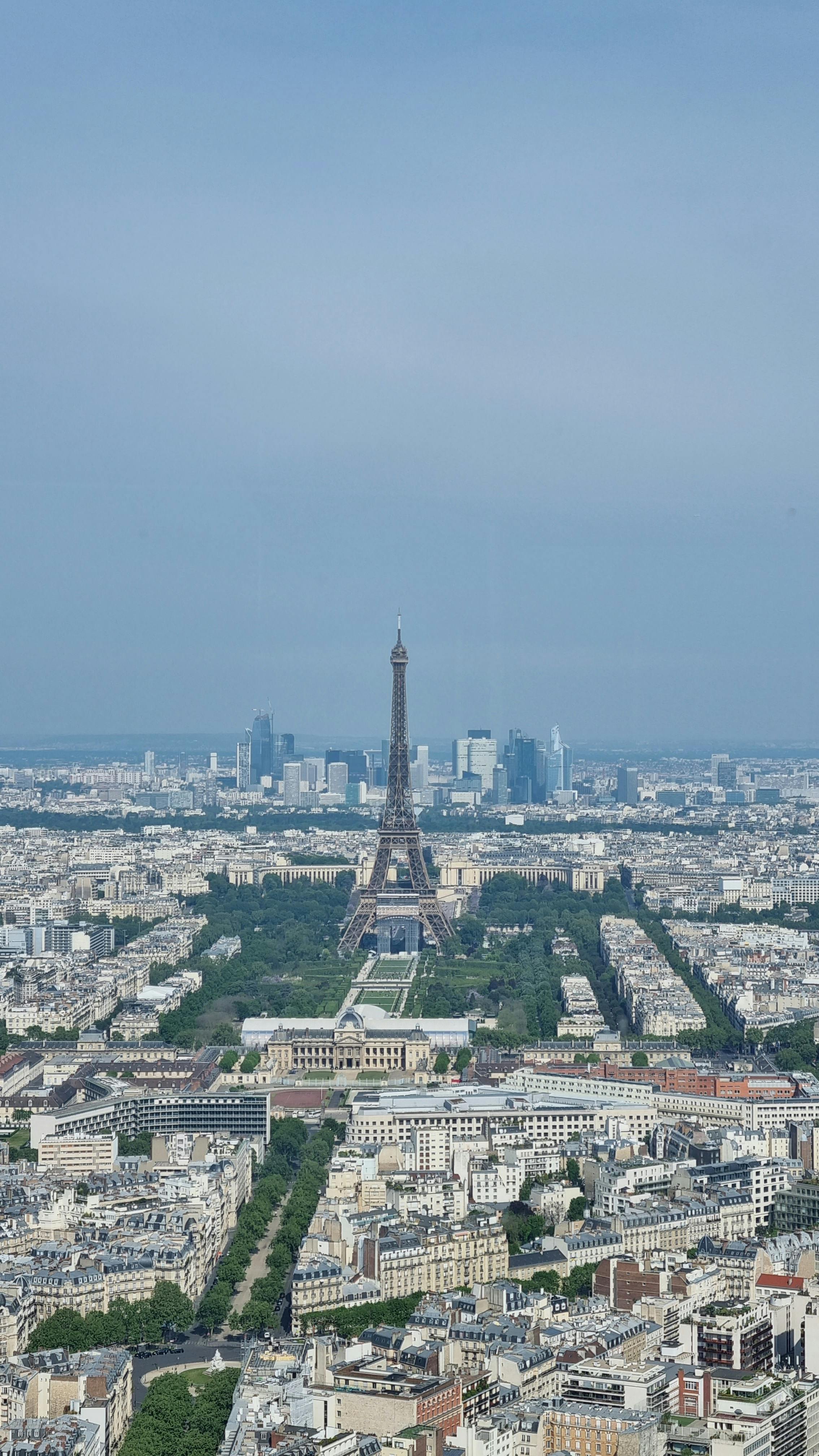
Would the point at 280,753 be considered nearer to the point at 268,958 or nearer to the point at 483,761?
the point at 483,761

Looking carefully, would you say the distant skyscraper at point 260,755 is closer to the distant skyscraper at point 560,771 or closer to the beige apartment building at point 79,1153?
the distant skyscraper at point 560,771

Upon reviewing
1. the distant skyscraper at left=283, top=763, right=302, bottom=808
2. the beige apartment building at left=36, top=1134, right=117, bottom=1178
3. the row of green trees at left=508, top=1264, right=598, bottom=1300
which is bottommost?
the row of green trees at left=508, top=1264, right=598, bottom=1300

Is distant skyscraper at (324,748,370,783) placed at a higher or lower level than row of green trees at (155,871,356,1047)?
higher

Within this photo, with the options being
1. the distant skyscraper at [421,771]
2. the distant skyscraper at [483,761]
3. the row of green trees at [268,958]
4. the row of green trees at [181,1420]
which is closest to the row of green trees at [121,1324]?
the row of green trees at [181,1420]

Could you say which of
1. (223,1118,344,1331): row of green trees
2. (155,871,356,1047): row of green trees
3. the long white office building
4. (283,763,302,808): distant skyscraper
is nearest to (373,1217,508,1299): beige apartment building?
(223,1118,344,1331): row of green trees

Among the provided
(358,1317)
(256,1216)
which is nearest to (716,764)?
(256,1216)

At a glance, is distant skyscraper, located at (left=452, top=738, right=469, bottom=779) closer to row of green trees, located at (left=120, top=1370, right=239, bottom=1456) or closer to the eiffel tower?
the eiffel tower
